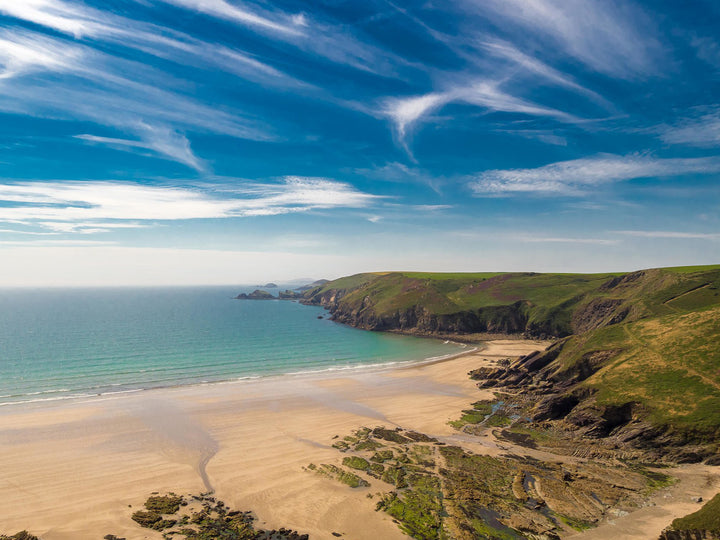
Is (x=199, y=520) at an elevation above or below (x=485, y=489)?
below

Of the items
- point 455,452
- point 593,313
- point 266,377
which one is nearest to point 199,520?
point 455,452

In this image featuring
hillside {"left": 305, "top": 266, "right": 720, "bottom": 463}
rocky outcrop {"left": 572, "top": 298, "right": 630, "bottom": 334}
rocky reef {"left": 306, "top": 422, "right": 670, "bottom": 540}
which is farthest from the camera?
rocky outcrop {"left": 572, "top": 298, "right": 630, "bottom": 334}

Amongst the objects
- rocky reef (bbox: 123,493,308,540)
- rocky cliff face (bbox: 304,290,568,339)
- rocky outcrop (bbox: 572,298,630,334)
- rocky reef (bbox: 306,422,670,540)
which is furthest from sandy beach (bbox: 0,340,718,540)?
rocky cliff face (bbox: 304,290,568,339)

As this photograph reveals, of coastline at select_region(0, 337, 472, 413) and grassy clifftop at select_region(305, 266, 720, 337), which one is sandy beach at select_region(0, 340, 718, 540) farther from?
grassy clifftop at select_region(305, 266, 720, 337)

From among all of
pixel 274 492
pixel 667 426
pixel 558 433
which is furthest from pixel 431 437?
pixel 667 426

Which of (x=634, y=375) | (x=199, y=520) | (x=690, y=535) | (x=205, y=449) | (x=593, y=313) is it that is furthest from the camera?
(x=593, y=313)

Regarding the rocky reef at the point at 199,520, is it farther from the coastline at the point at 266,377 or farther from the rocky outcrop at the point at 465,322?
the rocky outcrop at the point at 465,322

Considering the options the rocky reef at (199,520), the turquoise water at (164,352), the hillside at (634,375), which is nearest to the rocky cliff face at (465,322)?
the hillside at (634,375)

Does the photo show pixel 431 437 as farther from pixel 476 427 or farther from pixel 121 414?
pixel 121 414

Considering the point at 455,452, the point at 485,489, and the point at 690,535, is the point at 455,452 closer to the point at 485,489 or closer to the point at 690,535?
the point at 485,489
